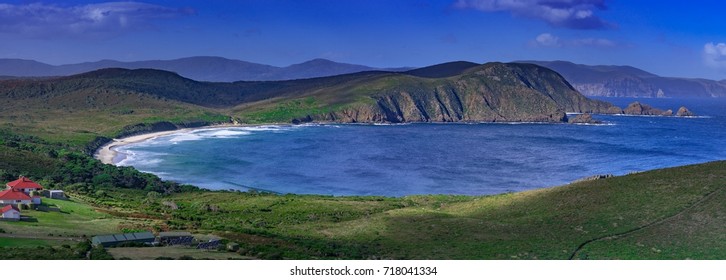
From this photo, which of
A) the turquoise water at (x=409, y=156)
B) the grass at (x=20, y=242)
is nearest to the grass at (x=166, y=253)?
the grass at (x=20, y=242)

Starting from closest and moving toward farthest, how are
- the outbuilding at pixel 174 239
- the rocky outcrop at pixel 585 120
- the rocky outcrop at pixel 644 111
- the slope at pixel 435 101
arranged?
the outbuilding at pixel 174 239 → the rocky outcrop at pixel 585 120 → the slope at pixel 435 101 → the rocky outcrop at pixel 644 111

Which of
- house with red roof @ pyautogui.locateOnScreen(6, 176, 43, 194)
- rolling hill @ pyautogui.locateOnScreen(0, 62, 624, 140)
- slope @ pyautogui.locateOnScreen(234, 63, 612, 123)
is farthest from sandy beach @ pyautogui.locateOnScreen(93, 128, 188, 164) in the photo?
Result: house with red roof @ pyautogui.locateOnScreen(6, 176, 43, 194)

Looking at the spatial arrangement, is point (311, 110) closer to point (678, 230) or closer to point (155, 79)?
point (155, 79)

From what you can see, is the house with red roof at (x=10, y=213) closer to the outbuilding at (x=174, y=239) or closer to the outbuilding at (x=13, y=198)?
the outbuilding at (x=13, y=198)

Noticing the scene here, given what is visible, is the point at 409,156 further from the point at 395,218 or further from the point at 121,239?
the point at 121,239

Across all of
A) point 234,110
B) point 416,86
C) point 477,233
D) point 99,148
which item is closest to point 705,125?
point 416,86

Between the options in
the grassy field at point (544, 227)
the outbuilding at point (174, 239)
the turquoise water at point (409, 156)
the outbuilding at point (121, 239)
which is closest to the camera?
the outbuilding at point (121, 239)

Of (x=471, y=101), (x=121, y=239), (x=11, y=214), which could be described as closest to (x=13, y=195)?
(x=11, y=214)

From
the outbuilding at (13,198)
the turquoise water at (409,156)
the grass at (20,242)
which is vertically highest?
the outbuilding at (13,198)
